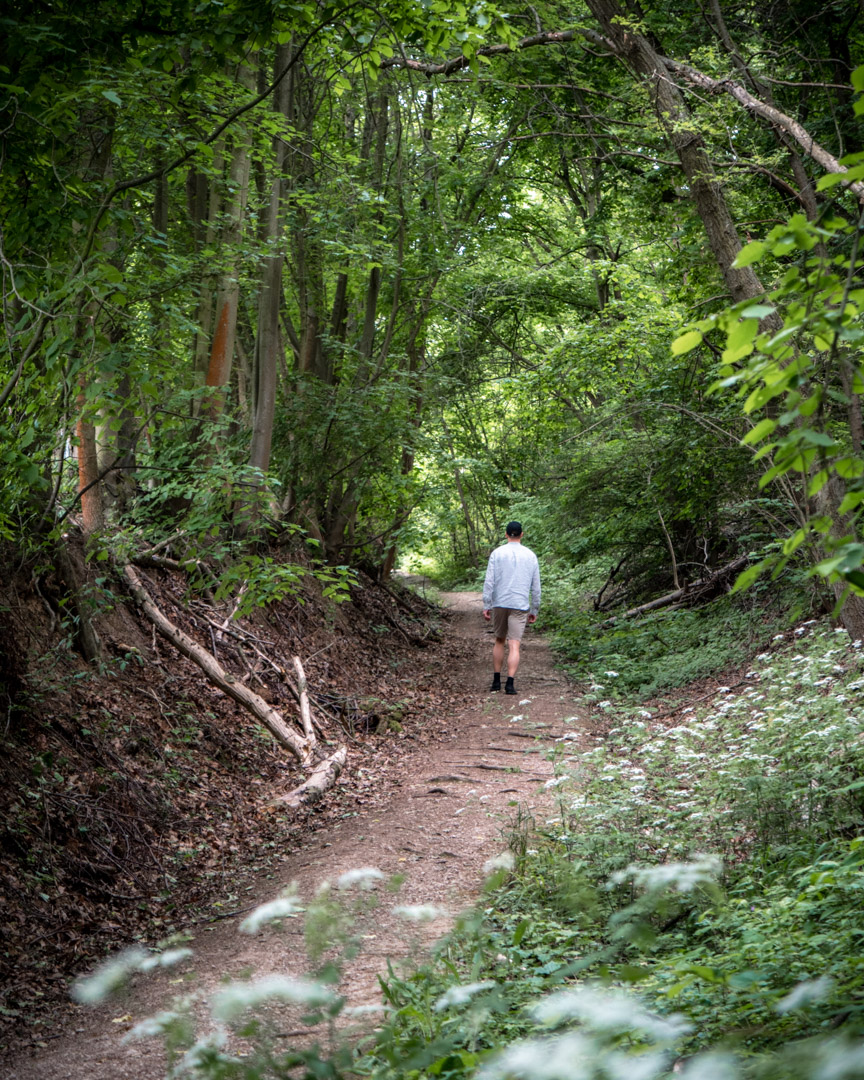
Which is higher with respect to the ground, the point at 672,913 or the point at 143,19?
the point at 143,19

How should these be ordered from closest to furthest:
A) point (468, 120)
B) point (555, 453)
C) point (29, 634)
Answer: point (29, 634)
point (555, 453)
point (468, 120)

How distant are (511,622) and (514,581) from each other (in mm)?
580

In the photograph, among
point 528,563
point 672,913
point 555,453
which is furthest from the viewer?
point 555,453

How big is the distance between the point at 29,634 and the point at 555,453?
8857 mm

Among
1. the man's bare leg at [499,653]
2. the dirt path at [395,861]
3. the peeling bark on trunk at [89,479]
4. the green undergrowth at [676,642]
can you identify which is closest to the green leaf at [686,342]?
the dirt path at [395,861]

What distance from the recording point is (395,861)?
5.74 m

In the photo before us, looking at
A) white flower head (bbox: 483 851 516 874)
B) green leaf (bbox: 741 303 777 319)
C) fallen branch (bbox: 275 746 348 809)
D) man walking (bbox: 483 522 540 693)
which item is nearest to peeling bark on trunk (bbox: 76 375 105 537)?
fallen branch (bbox: 275 746 348 809)

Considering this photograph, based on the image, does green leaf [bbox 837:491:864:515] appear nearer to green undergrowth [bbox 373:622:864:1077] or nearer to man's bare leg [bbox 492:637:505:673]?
green undergrowth [bbox 373:622:864:1077]

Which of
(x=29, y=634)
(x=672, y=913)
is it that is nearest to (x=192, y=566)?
(x=29, y=634)

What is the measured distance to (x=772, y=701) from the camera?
706 centimetres

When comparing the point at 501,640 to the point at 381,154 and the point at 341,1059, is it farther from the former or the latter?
the point at 341,1059

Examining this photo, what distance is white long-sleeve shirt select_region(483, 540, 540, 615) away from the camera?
1137 centimetres

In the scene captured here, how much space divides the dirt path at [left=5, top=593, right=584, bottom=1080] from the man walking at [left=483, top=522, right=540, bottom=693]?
85 cm

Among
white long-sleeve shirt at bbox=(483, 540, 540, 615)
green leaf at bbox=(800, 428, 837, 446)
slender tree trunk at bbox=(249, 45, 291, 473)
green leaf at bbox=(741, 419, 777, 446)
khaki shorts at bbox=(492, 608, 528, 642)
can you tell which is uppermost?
slender tree trunk at bbox=(249, 45, 291, 473)
